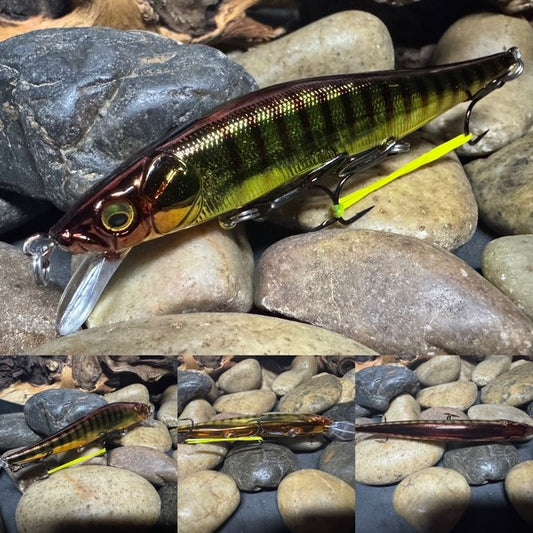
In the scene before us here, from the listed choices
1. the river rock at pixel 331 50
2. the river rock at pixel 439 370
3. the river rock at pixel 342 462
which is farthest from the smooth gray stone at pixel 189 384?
the river rock at pixel 331 50

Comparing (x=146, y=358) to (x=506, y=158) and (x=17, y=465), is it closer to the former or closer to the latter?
(x=17, y=465)

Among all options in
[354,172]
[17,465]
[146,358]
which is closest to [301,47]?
[354,172]

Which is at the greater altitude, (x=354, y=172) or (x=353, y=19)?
(x=353, y=19)

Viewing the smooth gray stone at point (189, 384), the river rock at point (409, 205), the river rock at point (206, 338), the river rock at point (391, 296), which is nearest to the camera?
the smooth gray stone at point (189, 384)

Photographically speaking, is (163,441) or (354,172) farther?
(354,172)

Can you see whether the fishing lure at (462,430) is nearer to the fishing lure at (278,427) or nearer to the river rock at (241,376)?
the fishing lure at (278,427)

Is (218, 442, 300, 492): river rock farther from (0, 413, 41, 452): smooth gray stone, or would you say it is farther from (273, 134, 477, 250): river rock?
(273, 134, 477, 250): river rock

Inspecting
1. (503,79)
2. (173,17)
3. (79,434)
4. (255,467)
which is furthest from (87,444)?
(503,79)

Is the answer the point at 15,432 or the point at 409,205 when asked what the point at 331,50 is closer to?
the point at 409,205
